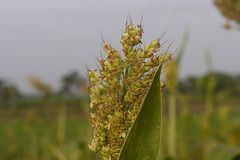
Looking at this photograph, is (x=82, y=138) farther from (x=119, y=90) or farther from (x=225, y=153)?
(x=225, y=153)

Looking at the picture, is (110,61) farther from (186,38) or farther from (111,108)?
(186,38)

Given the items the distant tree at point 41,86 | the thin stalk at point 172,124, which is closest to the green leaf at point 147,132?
the thin stalk at point 172,124

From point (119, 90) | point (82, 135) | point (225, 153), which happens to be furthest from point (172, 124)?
point (119, 90)

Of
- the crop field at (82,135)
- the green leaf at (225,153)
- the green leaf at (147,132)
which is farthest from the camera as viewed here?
the crop field at (82,135)

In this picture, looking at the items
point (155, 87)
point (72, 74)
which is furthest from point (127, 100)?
point (72, 74)

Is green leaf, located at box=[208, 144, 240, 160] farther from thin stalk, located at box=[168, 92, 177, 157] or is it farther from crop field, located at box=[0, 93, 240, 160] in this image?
thin stalk, located at box=[168, 92, 177, 157]

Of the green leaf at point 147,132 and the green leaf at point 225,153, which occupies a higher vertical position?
the green leaf at point 147,132

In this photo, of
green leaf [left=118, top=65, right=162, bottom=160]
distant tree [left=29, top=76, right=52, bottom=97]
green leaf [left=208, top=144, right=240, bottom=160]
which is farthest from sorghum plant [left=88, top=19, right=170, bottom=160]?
distant tree [left=29, top=76, right=52, bottom=97]

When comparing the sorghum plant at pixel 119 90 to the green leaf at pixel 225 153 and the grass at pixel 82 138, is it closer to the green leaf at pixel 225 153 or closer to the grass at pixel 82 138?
the grass at pixel 82 138
